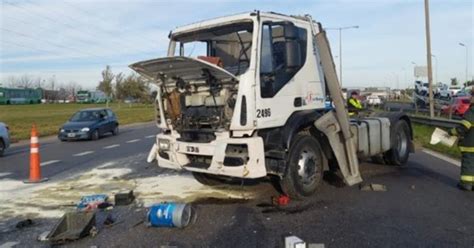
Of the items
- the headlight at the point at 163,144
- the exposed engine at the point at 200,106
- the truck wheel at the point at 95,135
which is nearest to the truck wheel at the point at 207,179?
the headlight at the point at 163,144

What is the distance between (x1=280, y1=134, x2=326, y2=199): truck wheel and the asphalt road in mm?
199

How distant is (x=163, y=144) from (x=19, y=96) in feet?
344

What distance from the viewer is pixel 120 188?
29.6 ft

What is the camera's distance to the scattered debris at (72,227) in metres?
5.64

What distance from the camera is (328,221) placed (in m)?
6.35

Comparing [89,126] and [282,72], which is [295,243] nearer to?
[282,72]

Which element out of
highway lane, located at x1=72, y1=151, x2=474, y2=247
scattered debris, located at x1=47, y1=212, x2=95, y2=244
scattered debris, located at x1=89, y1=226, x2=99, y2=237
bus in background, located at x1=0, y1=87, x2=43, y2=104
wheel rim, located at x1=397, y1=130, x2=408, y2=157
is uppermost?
bus in background, located at x1=0, y1=87, x2=43, y2=104

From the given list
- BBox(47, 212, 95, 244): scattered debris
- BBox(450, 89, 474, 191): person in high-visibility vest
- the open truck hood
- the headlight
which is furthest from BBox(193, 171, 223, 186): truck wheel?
BBox(450, 89, 474, 191): person in high-visibility vest

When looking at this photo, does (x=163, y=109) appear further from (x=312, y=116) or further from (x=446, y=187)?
(x=446, y=187)

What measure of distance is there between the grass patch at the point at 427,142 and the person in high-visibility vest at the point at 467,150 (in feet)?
15.6

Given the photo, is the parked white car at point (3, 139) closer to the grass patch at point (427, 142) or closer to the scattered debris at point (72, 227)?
the scattered debris at point (72, 227)

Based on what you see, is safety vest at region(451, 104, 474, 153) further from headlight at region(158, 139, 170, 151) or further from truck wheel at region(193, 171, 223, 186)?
headlight at region(158, 139, 170, 151)

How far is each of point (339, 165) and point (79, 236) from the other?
434cm

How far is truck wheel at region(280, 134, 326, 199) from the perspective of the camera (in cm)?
740
